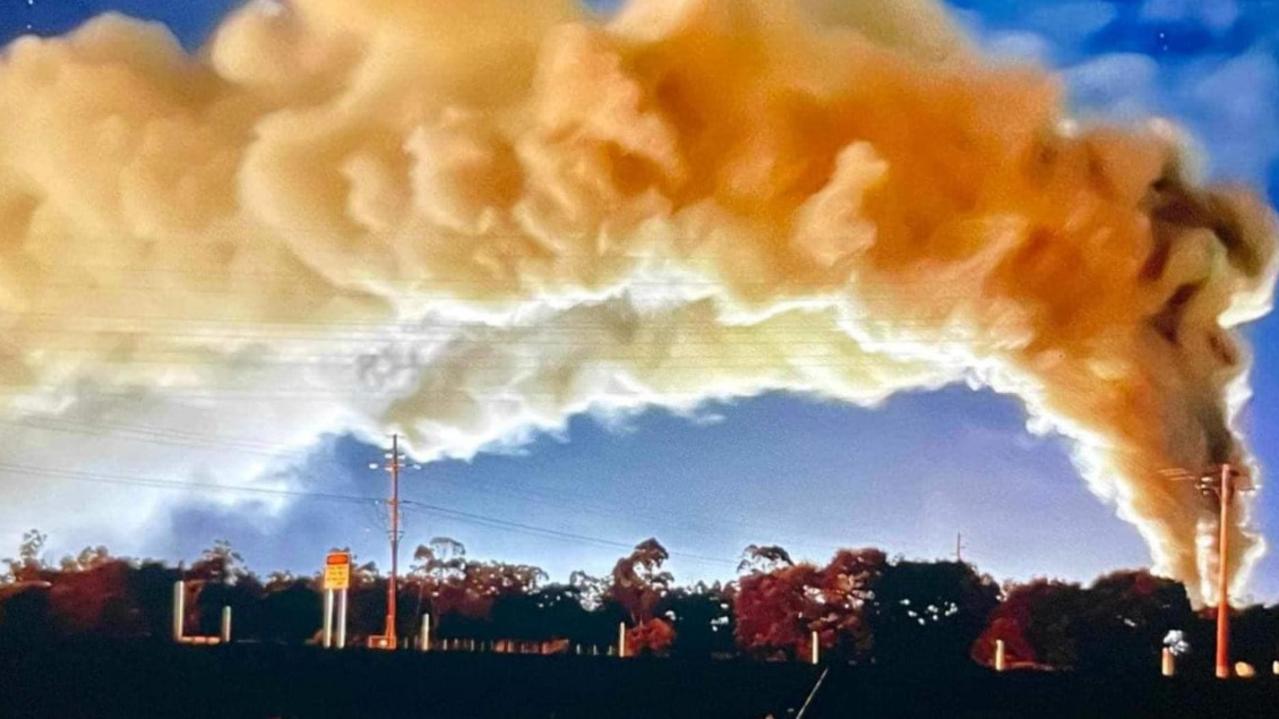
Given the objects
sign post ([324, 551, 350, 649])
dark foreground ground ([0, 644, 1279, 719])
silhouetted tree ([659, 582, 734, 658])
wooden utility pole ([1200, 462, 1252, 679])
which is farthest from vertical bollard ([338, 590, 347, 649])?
wooden utility pole ([1200, 462, 1252, 679])

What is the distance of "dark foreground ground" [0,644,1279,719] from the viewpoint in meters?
7.16

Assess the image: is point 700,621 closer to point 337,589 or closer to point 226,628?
point 337,589

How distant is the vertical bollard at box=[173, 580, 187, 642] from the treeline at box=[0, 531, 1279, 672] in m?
0.03

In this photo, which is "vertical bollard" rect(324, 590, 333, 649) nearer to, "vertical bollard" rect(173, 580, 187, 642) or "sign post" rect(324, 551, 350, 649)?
"sign post" rect(324, 551, 350, 649)

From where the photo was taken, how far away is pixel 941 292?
7.37 m

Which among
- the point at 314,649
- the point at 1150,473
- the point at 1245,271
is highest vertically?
the point at 1245,271

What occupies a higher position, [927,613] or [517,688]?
[927,613]

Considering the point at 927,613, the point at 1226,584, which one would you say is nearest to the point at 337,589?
the point at 927,613

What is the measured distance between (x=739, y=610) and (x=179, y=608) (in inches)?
116

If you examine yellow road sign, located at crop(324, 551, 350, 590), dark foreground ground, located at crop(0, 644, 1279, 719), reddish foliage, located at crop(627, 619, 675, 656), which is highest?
yellow road sign, located at crop(324, 551, 350, 590)

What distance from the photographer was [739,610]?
304 inches

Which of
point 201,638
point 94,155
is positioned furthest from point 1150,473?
point 94,155

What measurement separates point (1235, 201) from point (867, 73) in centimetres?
189

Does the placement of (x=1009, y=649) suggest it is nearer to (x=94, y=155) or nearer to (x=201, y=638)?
(x=201, y=638)
